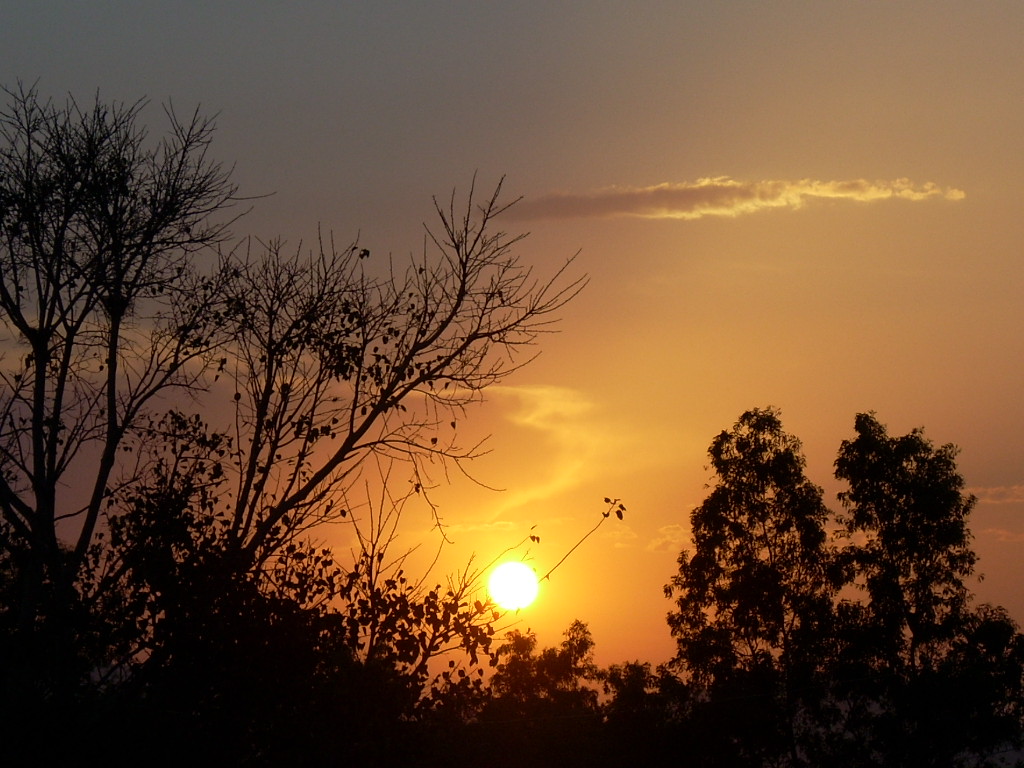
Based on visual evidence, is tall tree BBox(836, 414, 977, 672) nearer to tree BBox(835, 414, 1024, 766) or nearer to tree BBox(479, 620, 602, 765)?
tree BBox(835, 414, 1024, 766)

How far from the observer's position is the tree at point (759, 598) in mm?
39062

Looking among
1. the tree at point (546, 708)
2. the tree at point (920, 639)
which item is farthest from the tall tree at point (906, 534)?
the tree at point (546, 708)

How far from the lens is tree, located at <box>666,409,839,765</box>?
39.1m

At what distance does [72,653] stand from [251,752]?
2.69m

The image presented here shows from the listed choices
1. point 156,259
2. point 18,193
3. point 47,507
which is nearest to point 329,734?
point 47,507

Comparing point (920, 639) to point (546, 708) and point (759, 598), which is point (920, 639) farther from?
point (546, 708)

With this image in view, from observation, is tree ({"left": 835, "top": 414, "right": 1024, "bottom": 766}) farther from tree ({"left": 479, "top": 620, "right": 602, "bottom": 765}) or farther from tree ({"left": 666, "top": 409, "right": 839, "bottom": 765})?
tree ({"left": 479, "top": 620, "right": 602, "bottom": 765})

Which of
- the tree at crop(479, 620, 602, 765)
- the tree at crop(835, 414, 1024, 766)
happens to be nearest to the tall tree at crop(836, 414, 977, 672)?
the tree at crop(835, 414, 1024, 766)

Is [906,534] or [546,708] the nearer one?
[906,534]

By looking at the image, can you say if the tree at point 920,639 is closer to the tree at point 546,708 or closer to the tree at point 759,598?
the tree at point 759,598

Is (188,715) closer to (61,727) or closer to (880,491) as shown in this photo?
(61,727)

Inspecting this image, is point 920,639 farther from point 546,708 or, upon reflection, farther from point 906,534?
point 546,708

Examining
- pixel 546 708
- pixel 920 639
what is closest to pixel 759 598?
pixel 920 639

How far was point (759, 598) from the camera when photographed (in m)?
39.7
